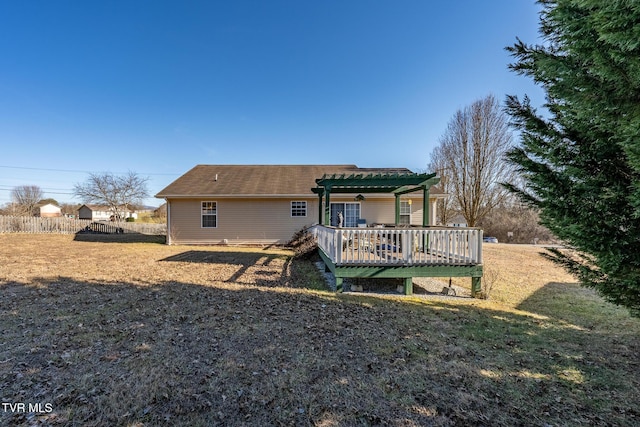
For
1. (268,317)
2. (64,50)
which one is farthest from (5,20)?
(268,317)

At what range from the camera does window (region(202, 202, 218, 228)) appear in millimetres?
14875

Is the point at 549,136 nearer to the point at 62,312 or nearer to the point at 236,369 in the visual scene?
the point at 236,369

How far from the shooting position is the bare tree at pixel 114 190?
2995cm

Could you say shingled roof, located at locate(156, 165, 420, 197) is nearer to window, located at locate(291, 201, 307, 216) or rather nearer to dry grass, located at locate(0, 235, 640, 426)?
window, located at locate(291, 201, 307, 216)

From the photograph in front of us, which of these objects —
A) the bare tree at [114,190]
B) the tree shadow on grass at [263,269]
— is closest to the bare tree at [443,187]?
the tree shadow on grass at [263,269]

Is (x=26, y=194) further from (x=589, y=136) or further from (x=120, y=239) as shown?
(x=589, y=136)

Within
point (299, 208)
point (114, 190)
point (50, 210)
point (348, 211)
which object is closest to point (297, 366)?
point (348, 211)

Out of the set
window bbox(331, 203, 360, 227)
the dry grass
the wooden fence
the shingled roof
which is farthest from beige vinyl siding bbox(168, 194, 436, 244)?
the wooden fence

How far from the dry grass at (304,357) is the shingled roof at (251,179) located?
8681 mm

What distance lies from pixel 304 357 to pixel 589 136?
3.66 metres

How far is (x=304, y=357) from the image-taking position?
10.9ft

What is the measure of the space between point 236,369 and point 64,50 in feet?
55.3

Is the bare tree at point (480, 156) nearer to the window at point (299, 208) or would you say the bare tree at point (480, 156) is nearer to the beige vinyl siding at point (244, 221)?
the beige vinyl siding at point (244, 221)

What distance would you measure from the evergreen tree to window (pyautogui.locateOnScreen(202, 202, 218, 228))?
46.7ft
